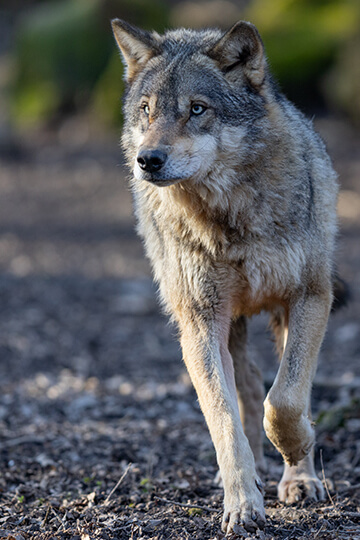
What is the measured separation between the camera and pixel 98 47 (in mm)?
20172

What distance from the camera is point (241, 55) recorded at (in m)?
4.41

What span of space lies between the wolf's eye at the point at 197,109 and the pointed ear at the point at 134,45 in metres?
0.60

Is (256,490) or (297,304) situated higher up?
(297,304)

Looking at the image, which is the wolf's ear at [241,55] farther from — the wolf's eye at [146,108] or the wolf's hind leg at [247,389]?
the wolf's hind leg at [247,389]

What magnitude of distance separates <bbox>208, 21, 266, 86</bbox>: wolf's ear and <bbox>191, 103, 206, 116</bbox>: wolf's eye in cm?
28

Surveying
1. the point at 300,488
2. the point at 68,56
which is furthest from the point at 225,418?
the point at 68,56

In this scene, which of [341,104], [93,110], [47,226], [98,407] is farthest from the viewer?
[93,110]

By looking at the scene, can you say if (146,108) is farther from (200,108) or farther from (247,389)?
(247,389)

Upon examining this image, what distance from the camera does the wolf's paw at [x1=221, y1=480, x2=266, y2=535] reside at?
12.7 feet

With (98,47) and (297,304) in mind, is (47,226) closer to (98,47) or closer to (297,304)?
(98,47)

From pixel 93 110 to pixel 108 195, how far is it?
461 cm

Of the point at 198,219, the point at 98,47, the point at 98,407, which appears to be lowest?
the point at 98,407

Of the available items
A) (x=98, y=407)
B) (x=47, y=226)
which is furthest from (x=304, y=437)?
(x=47, y=226)

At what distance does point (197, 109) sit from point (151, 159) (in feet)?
1.54
